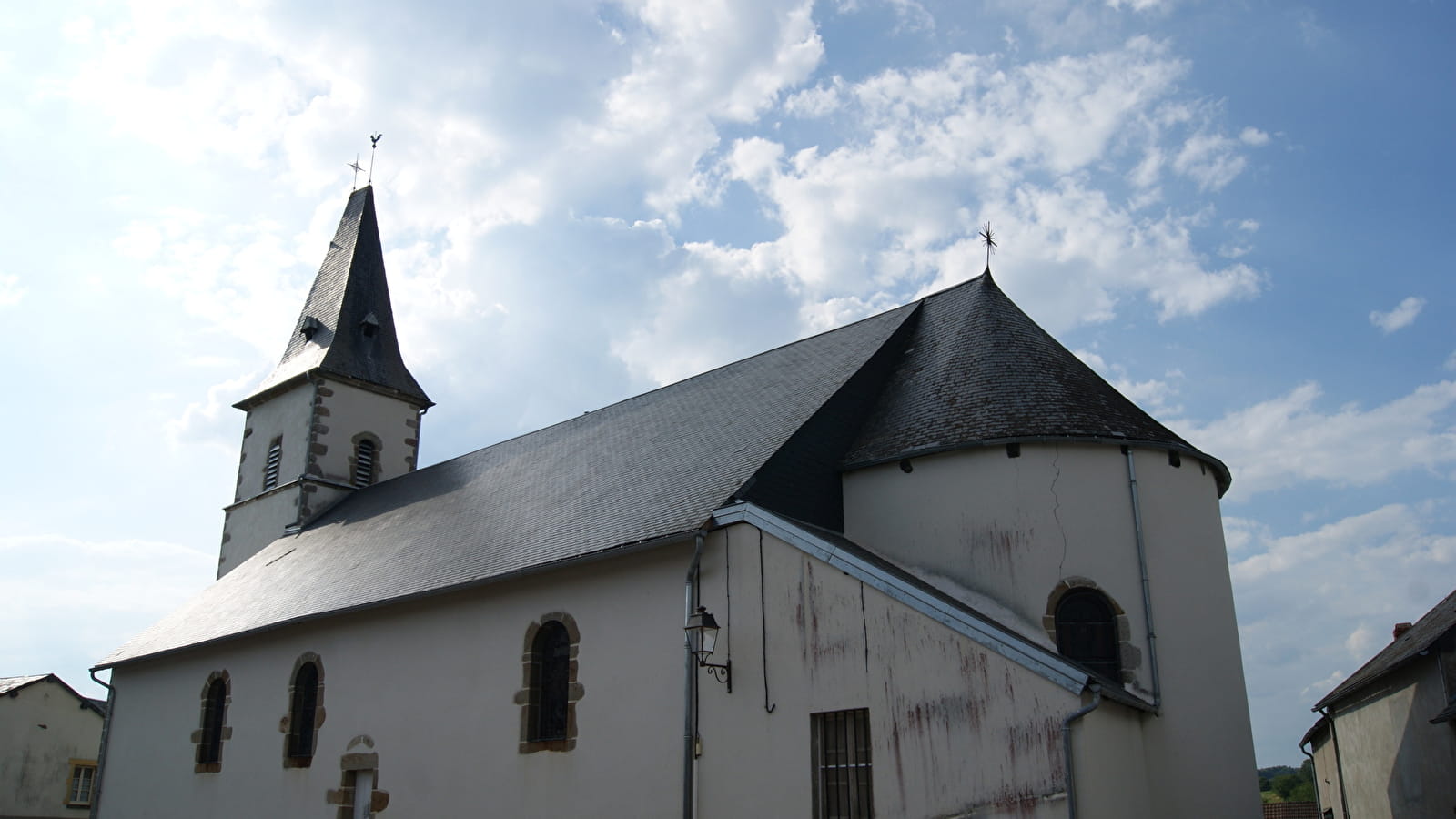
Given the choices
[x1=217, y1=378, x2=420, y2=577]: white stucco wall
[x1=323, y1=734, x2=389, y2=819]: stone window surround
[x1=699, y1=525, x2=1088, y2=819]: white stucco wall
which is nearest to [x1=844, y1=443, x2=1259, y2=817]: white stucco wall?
[x1=699, y1=525, x2=1088, y2=819]: white stucco wall

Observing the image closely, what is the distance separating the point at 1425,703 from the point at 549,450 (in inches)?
528

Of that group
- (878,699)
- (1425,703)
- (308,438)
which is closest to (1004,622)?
(878,699)

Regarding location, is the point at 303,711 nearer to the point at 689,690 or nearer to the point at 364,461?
the point at 689,690

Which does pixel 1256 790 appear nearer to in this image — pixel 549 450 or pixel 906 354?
pixel 906 354

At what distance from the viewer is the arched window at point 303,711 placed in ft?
51.2

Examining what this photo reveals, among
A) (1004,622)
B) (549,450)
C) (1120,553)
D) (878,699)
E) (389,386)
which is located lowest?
(878,699)

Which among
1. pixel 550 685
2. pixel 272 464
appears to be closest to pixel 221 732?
pixel 550 685

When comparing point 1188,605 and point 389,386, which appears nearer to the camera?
point 1188,605

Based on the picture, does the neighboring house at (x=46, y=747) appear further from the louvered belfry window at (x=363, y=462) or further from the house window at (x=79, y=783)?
the louvered belfry window at (x=363, y=462)

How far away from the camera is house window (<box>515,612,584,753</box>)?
40.3 feet

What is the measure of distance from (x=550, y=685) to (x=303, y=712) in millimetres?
5465

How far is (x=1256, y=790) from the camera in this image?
1152cm

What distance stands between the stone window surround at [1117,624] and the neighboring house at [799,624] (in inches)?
1.1

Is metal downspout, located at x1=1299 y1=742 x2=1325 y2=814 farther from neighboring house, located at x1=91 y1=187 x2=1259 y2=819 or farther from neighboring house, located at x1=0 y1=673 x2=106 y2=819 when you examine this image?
neighboring house, located at x1=0 y1=673 x2=106 y2=819
